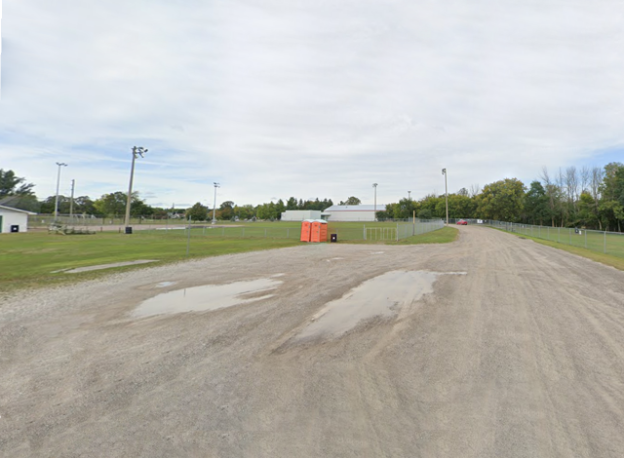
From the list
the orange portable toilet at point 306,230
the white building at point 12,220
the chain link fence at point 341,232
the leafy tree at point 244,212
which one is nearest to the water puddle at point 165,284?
the orange portable toilet at point 306,230

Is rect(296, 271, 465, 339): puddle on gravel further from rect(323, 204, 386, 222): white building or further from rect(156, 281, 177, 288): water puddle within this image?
→ rect(323, 204, 386, 222): white building

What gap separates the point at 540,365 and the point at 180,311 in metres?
5.92

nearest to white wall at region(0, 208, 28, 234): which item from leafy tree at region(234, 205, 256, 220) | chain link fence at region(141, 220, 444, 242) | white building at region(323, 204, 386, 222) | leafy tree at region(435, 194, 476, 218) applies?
chain link fence at region(141, 220, 444, 242)

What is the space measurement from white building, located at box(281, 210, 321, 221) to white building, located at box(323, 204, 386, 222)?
14.8ft

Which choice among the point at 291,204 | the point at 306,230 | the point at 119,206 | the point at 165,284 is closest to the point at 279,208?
the point at 291,204

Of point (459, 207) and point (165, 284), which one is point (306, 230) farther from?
point (459, 207)

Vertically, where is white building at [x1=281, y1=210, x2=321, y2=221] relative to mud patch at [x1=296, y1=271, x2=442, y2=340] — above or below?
above

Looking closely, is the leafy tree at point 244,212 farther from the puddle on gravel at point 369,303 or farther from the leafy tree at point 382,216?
the puddle on gravel at point 369,303

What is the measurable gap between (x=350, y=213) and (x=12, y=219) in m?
102

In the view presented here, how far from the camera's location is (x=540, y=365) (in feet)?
12.6

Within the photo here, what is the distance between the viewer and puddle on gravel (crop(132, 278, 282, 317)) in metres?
6.25

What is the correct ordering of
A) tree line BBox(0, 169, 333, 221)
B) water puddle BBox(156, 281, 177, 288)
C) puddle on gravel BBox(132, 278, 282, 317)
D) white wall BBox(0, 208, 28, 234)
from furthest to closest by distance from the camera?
tree line BBox(0, 169, 333, 221) → white wall BBox(0, 208, 28, 234) → water puddle BBox(156, 281, 177, 288) → puddle on gravel BBox(132, 278, 282, 317)

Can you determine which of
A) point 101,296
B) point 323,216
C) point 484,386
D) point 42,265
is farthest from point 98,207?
point 484,386

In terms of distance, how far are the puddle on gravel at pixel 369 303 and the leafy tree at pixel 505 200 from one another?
2776 inches
